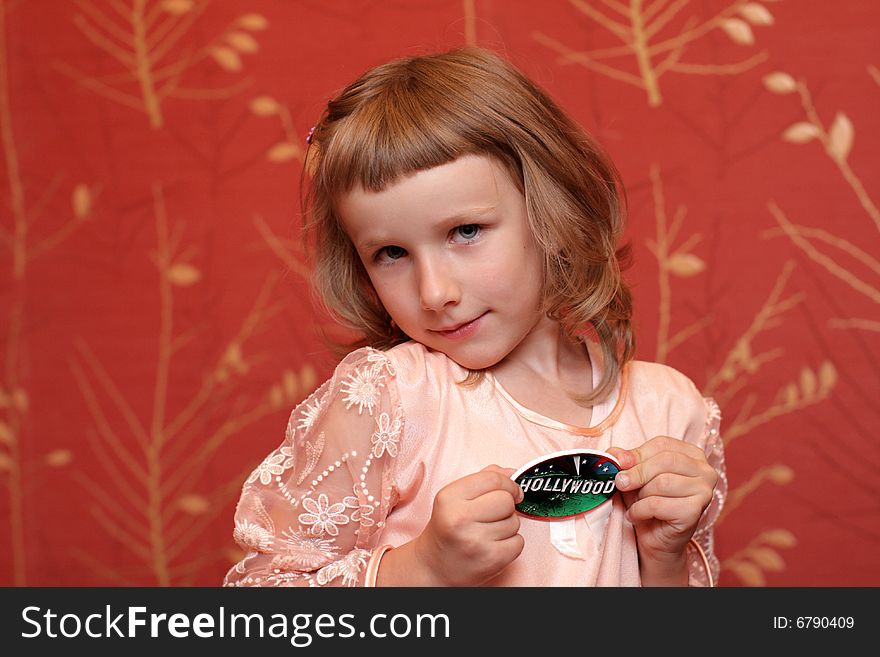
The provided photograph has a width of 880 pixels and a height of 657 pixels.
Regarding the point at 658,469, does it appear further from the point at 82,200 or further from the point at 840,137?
the point at 82,200

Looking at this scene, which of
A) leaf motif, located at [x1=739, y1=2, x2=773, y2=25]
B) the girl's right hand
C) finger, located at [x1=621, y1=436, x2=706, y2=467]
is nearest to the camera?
the girl's right hand

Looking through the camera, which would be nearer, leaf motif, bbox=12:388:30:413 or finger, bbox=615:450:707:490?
finger, bbox=615:450:707:490

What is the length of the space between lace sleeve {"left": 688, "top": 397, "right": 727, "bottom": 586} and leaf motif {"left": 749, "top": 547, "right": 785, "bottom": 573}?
31.2 inches

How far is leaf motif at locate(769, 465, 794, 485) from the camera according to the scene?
1878 millimetres

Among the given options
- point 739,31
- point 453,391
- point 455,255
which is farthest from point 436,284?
point 739,31

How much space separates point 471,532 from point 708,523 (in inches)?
17.7

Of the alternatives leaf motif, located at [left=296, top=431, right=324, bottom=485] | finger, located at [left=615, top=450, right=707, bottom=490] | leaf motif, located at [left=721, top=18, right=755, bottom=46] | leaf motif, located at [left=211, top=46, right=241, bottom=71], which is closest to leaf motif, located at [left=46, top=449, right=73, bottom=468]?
leaf motif, located at [left=211, top=46, right=241, bottom=71]

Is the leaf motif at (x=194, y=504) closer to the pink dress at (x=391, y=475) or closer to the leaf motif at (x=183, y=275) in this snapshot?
the leaf motif at (x=183, y=275)

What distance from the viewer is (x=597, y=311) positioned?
3.47 feet

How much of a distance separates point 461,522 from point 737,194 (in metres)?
1.23

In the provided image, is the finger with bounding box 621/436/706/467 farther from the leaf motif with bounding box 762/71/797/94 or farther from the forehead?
the leaf motif with bounding box 762/71/797/94

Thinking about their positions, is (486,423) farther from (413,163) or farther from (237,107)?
(237,107)

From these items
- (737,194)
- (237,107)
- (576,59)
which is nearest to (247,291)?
(237,107)

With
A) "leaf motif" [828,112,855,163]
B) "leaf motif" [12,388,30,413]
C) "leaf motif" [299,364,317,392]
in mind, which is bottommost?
"leaf motif" [299,364,317,392]
